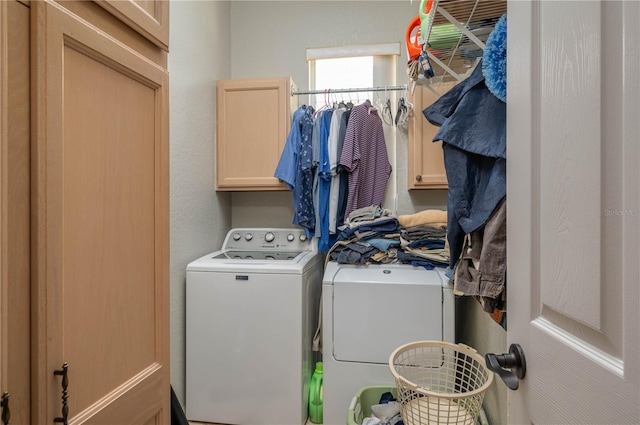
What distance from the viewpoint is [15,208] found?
1.85 ft

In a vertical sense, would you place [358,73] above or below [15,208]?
above

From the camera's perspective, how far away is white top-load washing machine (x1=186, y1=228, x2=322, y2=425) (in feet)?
Result: 5.76

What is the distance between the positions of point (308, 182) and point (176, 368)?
4.49 feet

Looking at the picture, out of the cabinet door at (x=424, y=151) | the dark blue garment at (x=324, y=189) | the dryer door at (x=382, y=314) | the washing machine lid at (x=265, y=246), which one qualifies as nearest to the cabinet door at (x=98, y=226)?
the dryer door at (x=382, y=314)

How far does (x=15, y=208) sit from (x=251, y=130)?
69.6 inches

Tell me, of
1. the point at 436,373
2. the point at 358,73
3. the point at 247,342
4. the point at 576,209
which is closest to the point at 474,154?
the point at 576,209

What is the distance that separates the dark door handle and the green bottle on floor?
141cm

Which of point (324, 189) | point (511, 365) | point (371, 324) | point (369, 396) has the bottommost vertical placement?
point (369, 396)

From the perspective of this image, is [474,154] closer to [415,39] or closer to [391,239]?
[415,39]

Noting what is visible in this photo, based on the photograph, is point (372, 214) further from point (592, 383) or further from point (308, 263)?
point (592, 383)

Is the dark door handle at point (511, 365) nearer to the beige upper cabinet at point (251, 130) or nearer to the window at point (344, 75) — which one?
the beige upper cabinet at point (251, 130)

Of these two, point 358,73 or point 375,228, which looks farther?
point 358,73

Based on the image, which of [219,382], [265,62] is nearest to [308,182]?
[265,62]

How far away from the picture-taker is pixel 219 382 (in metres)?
1.82
